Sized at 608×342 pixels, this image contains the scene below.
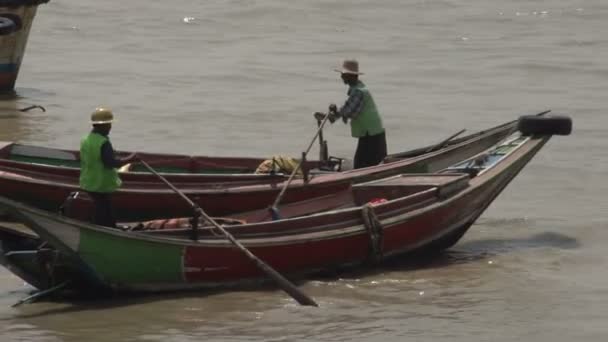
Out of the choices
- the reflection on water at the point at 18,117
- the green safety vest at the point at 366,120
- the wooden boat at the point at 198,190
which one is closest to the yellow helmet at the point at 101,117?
the wooden boat at the point at 198,190

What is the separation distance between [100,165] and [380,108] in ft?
31.5

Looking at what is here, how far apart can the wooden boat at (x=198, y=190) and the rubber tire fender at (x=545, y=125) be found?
0.58 meters

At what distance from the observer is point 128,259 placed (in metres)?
11.5

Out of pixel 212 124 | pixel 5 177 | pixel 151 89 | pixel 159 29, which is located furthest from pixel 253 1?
pixel 5 177

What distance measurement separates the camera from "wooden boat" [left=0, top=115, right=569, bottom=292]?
37.2ft

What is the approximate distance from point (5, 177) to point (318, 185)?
280cm

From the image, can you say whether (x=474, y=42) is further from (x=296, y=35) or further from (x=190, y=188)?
(x=190, y=188)

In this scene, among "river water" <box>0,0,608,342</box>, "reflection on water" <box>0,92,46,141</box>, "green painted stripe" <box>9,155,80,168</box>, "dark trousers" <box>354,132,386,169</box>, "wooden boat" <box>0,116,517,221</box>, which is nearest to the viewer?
"river water" <box>0,0,608,342</box>

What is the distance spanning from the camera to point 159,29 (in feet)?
94.7

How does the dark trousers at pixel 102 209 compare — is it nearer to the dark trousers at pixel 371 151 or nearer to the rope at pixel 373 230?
the rope at pixel 373 230

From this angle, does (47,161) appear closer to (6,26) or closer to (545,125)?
(545,125)

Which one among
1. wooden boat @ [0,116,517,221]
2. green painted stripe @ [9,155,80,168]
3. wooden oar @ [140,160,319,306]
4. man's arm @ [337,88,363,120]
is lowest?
wooden oar @ [140,160,319,306]

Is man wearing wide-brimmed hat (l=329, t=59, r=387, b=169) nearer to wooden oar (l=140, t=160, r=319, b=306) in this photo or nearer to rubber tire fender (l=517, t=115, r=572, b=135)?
rubber tire fender (l=517, t=115, r=572, b=135)

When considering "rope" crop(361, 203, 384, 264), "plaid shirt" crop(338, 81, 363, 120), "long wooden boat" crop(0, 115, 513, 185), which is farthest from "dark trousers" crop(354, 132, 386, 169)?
"rope" crop(361, 203, 384, 264)
